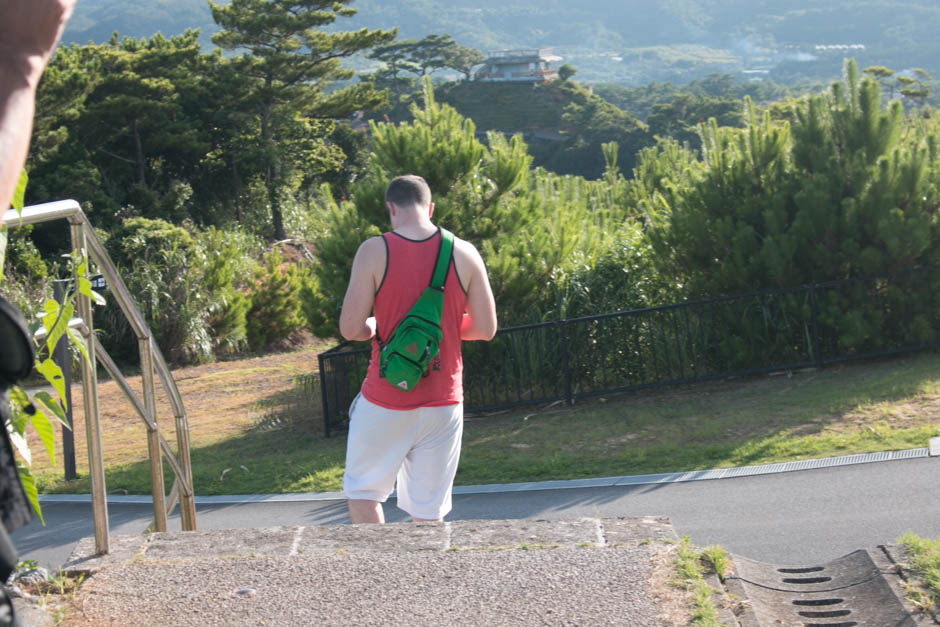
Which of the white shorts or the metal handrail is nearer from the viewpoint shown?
the metal handrail

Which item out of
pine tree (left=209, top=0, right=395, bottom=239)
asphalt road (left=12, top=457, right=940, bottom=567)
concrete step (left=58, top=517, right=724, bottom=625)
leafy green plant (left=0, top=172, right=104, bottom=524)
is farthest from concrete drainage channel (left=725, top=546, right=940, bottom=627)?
pine tree (left=209, top=0, right=395, bottom=239)

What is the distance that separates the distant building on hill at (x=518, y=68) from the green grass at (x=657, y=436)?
9955 centimetres

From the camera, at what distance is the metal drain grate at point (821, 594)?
145 inches

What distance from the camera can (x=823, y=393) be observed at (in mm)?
10133

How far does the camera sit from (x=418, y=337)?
4.34 metres

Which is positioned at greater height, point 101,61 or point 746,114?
point 101,61

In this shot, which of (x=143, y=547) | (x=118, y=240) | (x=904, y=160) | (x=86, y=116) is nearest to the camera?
(x=143, y=547)

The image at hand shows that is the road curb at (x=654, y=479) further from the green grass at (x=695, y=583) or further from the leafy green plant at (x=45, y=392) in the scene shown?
the leafy green plant at (x=45, y=392)

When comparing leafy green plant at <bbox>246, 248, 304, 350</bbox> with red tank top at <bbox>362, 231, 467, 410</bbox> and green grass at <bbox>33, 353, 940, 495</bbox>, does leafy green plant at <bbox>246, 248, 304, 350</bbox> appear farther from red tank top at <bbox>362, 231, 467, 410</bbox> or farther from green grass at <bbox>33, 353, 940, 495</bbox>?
red tank top at <bbox>362, 231, 467, 410</bbox>

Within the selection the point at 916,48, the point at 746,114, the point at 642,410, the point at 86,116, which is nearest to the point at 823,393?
the point at 642,410

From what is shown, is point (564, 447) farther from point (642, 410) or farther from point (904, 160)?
point (904, 160)

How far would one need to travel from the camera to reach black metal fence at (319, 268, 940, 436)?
457 inches

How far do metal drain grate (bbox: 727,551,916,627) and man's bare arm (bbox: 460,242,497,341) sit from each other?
152 centimetres

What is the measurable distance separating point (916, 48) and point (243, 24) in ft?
640
